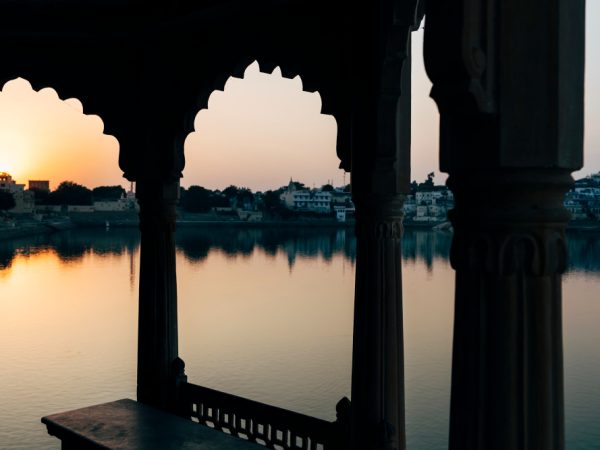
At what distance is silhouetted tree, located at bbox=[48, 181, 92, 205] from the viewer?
4823 inches

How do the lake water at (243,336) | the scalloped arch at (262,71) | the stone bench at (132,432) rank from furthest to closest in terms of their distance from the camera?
the lake water at (243,336) < the scalloped arch at (262,71) < the stone bench at (132,432)

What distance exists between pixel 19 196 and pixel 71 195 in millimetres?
16072

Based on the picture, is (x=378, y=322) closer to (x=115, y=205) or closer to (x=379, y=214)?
(x=379, y=214)

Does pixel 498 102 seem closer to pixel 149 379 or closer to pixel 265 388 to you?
pixel 149 379

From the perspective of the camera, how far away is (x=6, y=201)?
9469 centimetres

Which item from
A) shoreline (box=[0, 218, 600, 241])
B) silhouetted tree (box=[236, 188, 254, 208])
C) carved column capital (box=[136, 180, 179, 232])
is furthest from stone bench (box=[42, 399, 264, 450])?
silhouetted tree (box=[236, 188, 254, 208])

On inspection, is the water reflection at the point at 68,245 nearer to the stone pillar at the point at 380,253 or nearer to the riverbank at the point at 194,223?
the riverbank at the point at 194,223

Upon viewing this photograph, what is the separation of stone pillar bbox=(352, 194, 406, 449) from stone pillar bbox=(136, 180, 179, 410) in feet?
8.01

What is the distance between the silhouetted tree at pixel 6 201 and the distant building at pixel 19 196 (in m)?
5.14

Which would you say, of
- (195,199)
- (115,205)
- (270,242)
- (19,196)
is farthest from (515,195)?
(115,205)

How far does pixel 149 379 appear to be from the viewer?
22.9 ft

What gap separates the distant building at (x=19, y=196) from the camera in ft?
347

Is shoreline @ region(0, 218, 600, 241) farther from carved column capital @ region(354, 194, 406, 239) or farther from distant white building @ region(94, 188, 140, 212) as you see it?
carved column capital @ region(354, 194, 406, 239)

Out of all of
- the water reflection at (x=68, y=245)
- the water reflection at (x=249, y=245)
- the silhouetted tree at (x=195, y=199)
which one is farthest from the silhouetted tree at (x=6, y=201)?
the silhouetted tree at (x=195, y=199)
